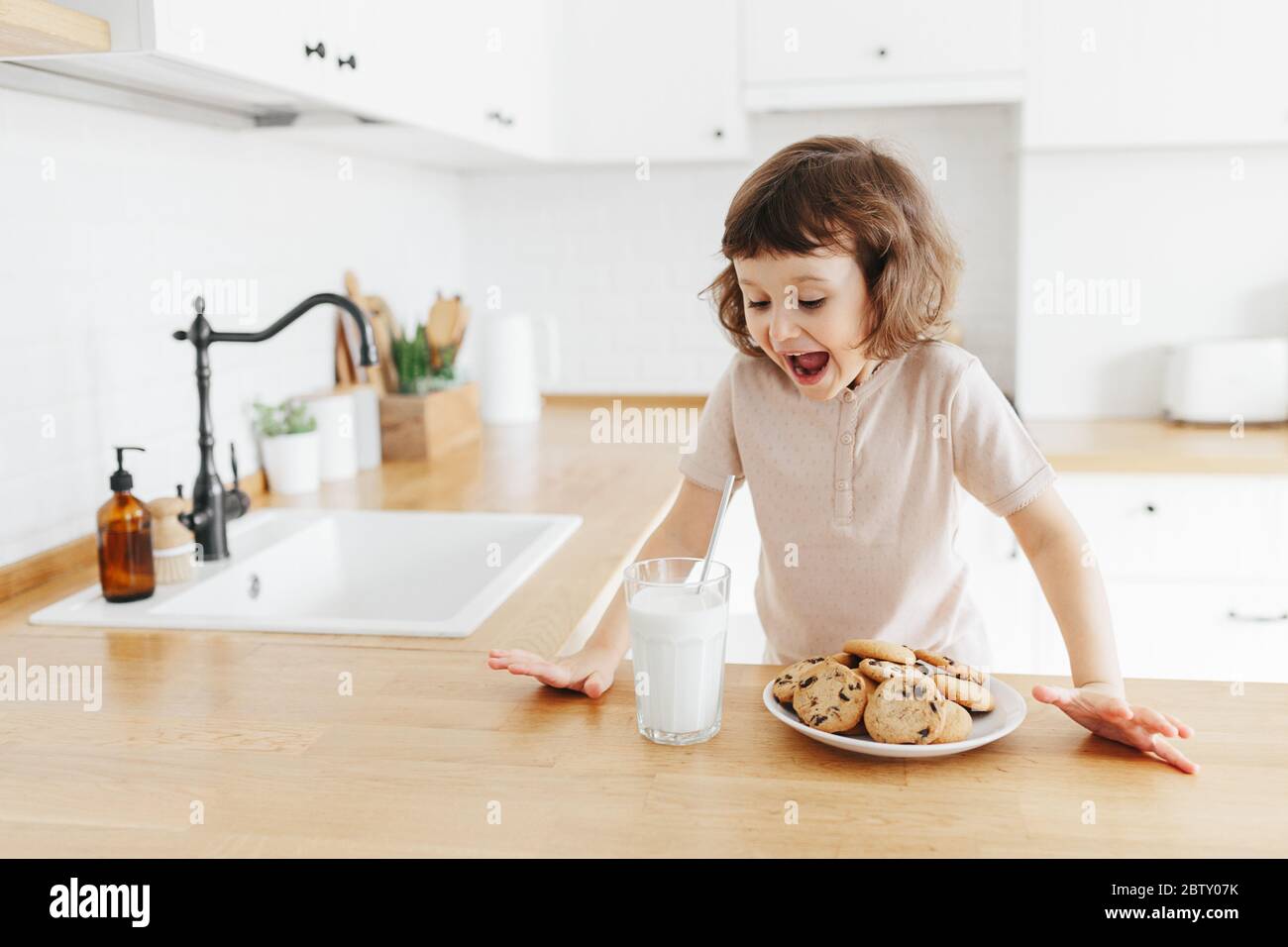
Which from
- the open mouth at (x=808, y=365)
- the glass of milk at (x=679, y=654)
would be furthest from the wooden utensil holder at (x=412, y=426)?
the glass of milk at (x=679, y=654)

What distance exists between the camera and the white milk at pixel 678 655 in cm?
98

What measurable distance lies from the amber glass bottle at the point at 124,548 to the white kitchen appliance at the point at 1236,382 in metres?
2.23

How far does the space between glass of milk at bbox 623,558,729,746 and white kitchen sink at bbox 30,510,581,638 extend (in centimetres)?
64

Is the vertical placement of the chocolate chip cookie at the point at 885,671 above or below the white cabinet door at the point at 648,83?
below

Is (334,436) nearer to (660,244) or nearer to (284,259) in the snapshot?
(284,259)

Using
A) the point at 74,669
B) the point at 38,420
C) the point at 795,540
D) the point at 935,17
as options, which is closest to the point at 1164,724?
the point at 795,540

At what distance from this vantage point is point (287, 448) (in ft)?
7.34

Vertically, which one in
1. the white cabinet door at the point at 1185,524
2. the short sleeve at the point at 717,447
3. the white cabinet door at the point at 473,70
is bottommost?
the white cabinet door at the point at 1185,524

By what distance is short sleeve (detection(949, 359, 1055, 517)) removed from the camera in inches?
47.5

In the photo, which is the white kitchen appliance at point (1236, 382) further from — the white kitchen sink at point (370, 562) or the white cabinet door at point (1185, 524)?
the white kitchen sink at point (370, 562)

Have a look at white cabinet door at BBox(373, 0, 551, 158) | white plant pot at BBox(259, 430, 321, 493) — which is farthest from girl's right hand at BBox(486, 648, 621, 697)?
white plant pot at BBox(259, 430, 321, 493)

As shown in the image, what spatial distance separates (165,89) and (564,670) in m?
1.14

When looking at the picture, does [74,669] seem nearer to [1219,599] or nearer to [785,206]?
[785,206]

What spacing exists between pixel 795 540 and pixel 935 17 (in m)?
1.76
